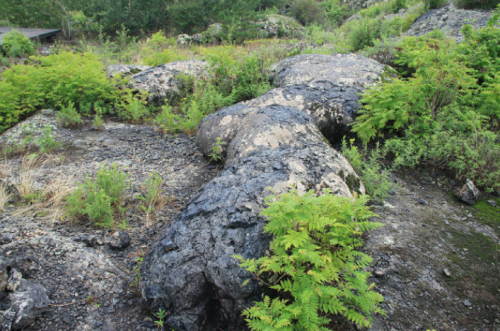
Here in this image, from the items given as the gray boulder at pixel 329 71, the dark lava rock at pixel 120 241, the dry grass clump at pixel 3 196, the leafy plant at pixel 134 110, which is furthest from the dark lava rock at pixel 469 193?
the leafy plant at pixel 134 110

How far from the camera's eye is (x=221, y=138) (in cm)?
489

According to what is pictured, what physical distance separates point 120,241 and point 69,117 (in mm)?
4201

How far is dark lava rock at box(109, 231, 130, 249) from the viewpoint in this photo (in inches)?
130

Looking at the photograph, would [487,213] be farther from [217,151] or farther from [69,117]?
[69,117]

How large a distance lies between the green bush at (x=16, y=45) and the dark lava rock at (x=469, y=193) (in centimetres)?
1393

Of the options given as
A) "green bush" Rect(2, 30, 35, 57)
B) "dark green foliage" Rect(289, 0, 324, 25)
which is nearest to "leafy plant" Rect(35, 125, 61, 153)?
"green bush" Rect(2, 30, 35, 57)

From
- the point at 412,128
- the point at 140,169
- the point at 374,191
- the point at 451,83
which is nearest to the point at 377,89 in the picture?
the point at 412,128

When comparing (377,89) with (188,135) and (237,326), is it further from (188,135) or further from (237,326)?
(237,326)

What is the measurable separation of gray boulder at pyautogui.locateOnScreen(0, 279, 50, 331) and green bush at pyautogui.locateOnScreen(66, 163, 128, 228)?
1.06m

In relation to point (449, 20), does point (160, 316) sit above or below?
below

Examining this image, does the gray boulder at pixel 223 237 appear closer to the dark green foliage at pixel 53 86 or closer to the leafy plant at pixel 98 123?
the leafy plant at pixel 98 123

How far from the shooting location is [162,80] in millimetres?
7660

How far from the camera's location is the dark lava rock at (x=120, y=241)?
329 centimetres

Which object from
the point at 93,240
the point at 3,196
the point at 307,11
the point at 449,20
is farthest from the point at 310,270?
the point at 307,11
